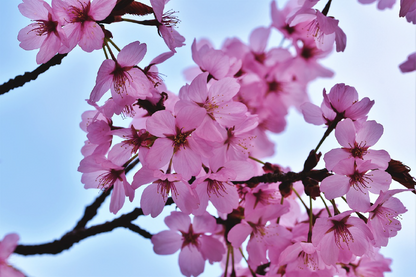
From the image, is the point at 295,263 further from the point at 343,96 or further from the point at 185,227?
the point at 343,96

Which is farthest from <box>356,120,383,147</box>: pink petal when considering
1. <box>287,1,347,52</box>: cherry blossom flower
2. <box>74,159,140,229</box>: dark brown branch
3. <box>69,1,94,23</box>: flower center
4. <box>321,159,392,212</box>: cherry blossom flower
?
<box>74,159,140,229</box>: dark brown branch

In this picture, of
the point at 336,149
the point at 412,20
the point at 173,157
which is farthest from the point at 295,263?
the point at 412,20

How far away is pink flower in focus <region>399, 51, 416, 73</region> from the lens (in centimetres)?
174

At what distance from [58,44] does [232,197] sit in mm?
839

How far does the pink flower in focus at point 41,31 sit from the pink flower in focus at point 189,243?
2.99 ft

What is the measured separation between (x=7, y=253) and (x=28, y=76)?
2.08 feet

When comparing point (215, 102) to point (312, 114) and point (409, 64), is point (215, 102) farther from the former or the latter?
point (409, 64)

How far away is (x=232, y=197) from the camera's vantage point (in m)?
1.47

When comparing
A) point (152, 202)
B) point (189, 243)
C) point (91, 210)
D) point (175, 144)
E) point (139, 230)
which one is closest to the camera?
point (175, 144)

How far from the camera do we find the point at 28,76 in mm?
1355

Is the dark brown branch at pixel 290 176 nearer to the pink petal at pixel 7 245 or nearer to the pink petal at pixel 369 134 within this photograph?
the pink petal at pixel 369 134

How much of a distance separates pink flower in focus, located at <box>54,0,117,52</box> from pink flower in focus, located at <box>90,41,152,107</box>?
0.10 m

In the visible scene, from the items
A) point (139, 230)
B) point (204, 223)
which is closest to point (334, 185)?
point (204, 223)

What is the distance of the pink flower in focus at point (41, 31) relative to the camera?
49.0 inches
